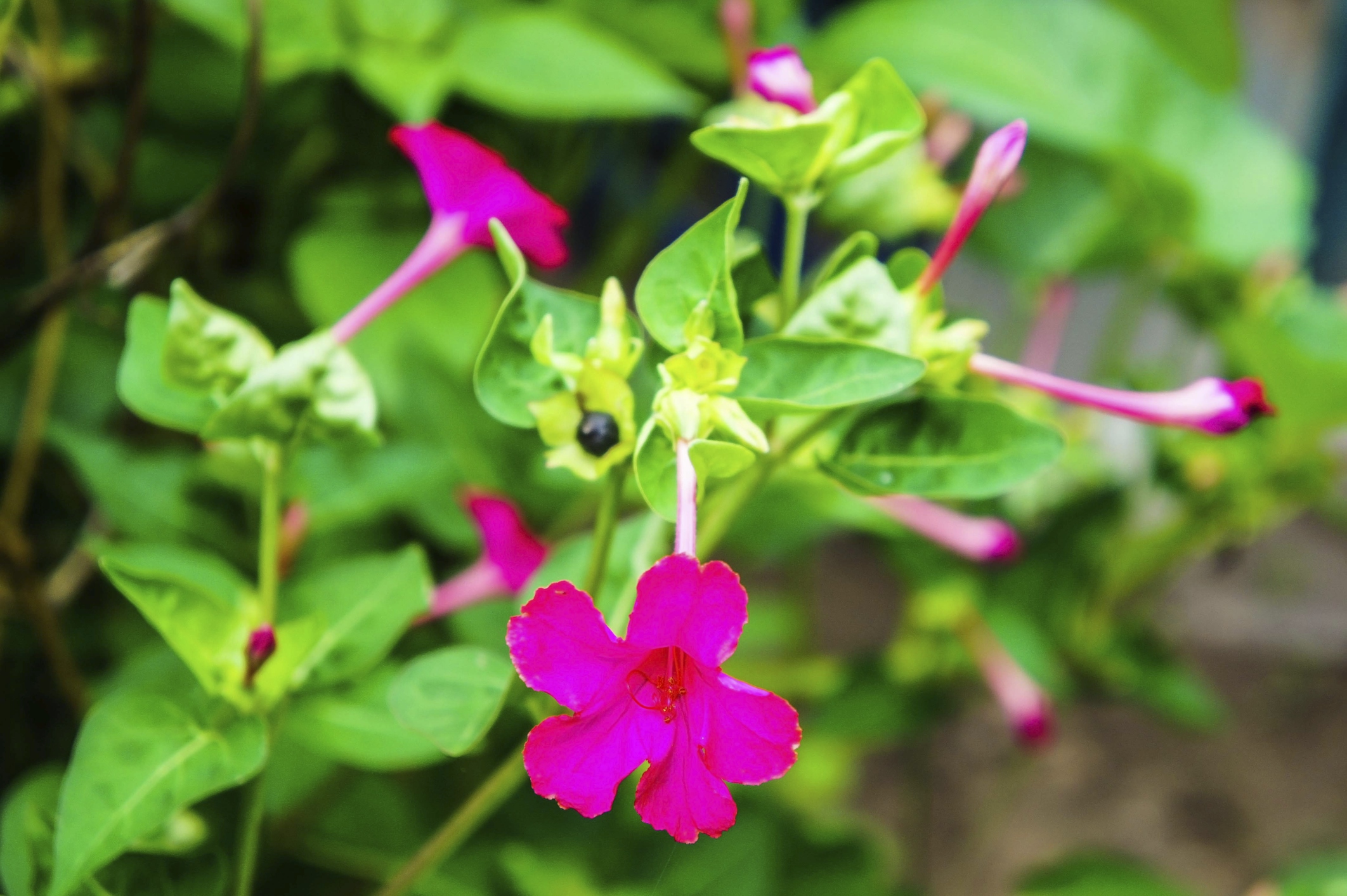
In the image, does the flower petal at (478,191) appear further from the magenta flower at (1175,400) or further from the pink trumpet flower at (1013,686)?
the pink trumpet flower at (1013,686)

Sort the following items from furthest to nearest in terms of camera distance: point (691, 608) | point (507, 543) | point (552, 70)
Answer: point (552, 70), point (507, 543), point (691, 608)

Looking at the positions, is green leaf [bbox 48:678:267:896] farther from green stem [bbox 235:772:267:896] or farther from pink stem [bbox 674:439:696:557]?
pink stem [bbox 674:439:696:557]

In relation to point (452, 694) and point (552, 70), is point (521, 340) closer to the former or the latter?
point (452, 694)

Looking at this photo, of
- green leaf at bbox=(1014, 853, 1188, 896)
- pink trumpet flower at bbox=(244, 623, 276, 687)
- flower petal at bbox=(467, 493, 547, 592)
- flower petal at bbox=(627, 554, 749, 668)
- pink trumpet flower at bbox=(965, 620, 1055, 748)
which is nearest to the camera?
flower petal at bbox=(627, 554, 749, 668)

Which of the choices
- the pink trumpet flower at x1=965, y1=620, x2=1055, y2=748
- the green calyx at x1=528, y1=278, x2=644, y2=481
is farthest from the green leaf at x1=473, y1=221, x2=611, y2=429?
the pink trumpet flower at x1=965, y1=620, x2=1055, y2=748

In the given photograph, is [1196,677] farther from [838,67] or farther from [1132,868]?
[838,67]

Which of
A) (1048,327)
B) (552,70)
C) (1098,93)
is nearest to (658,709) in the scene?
(552,70)

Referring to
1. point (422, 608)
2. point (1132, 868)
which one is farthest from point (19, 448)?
point (1132, 868)
